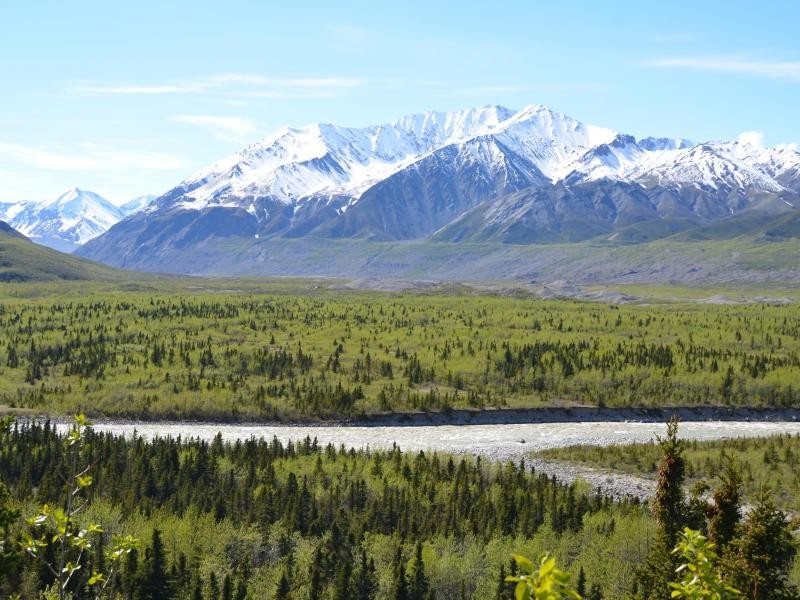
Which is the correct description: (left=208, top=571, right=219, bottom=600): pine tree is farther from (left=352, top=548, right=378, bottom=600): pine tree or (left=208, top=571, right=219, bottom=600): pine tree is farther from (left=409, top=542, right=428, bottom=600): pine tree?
(left=409, top=542, right=428, bottom=600): pine tree

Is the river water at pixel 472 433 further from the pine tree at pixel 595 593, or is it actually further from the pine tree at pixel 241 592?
the pine tree at pixel 241 592

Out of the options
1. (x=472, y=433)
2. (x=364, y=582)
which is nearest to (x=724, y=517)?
(x=364, y=582)

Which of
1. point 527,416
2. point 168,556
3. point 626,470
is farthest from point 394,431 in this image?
point 168,556

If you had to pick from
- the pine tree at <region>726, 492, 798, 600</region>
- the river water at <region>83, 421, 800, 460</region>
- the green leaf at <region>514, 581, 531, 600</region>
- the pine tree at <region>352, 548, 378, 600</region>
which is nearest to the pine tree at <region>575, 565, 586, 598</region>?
the pine tree at <region>352, 548, 378, 600</region>

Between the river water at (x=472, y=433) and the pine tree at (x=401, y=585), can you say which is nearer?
the pine tree at (x=401, y=585)

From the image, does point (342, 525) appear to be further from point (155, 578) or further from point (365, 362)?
point (365, 362)

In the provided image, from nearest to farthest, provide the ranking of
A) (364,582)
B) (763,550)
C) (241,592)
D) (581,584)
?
(763,550)
(241,592)
(581,584)
(364,582)

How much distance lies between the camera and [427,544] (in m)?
37.0

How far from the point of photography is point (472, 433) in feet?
225

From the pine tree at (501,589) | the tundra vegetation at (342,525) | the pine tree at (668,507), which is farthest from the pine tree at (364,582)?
the pine tree at (668,507)

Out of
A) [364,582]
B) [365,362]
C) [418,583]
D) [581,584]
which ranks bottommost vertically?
[364,582]

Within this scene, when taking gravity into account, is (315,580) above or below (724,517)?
below

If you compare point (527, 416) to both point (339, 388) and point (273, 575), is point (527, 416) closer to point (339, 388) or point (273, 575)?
point (339, 388)

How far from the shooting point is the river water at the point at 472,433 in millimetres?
63031
